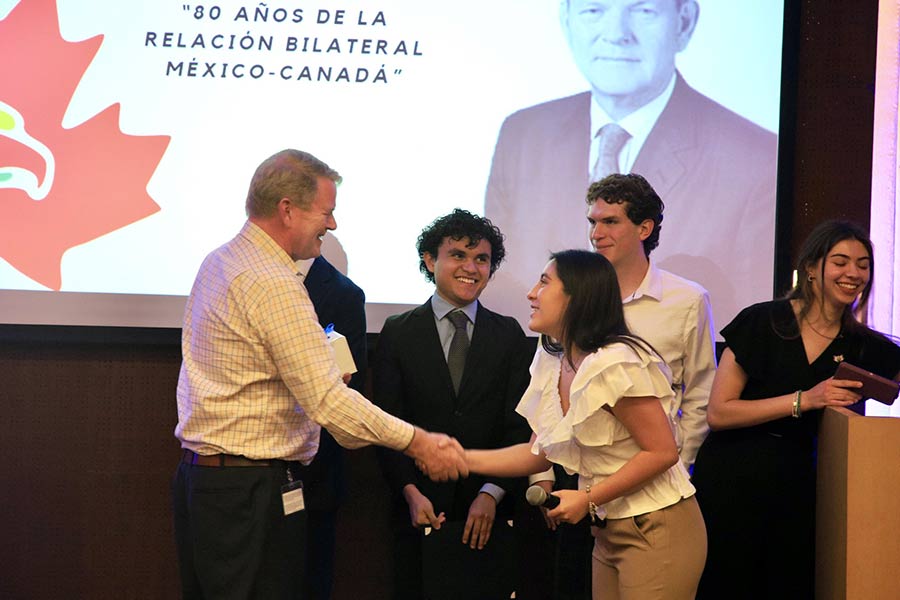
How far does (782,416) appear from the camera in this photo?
3.05 m

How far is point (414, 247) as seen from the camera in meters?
4.10

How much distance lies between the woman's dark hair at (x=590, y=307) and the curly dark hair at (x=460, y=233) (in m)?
1.07

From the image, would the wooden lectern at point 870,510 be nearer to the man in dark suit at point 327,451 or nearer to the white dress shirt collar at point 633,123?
the man in dark suit at point 327,451

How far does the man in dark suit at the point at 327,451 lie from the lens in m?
3.52

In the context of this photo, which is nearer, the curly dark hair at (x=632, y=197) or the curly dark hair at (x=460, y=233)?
the curly dark hair at (x=632, y=197)

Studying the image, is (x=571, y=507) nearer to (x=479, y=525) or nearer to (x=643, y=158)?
(x=479, y=525)

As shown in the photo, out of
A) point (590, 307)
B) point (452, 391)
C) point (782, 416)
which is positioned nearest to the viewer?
point (590, 307)

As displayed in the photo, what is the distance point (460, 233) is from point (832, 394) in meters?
1.37

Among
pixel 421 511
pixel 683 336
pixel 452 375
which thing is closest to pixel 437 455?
pixel 421 511

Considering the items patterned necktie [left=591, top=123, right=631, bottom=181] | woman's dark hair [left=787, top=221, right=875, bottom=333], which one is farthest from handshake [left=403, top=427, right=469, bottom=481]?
patterned necktie [left=591, top=123, right=631, bottom=181]

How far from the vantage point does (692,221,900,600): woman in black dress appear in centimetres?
311

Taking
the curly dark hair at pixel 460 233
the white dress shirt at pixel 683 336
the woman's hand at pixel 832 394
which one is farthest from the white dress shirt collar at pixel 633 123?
the woman's hand at pixel 832 394

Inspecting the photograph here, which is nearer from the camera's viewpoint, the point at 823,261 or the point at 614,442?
the point at 614,442

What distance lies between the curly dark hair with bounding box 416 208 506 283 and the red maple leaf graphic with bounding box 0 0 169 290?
3.95 feet
